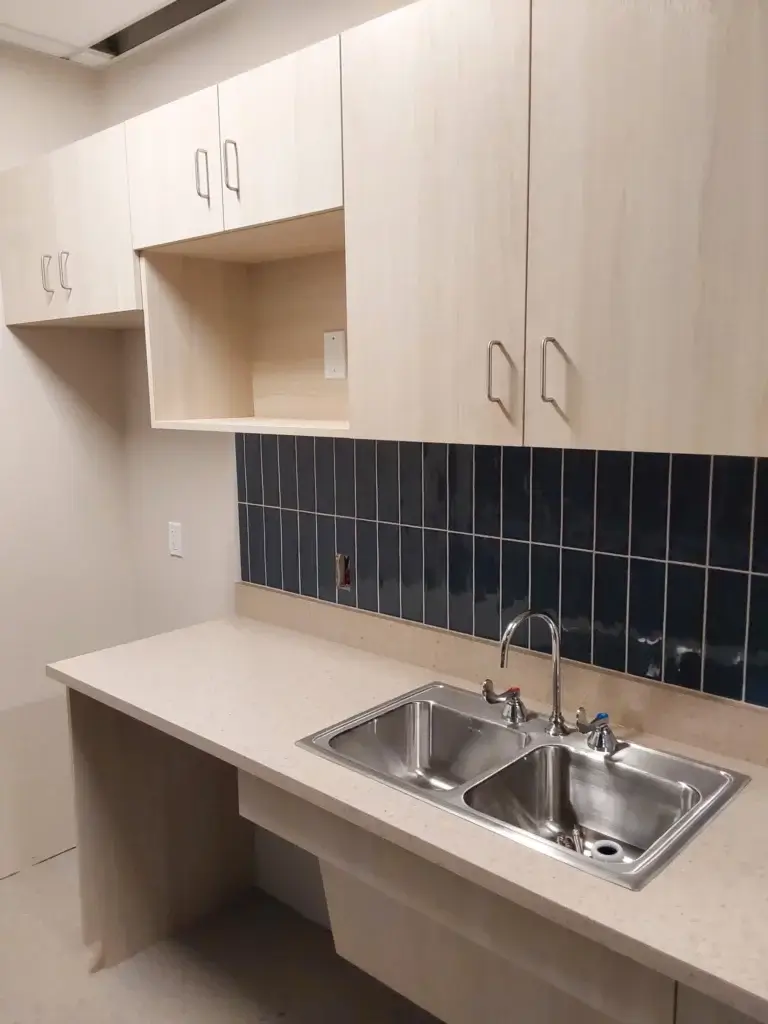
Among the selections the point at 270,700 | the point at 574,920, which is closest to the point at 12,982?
the point at 270,700

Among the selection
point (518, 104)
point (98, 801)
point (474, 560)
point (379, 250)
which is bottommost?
point (98, 801)

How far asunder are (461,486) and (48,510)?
Result: 1.51 metres

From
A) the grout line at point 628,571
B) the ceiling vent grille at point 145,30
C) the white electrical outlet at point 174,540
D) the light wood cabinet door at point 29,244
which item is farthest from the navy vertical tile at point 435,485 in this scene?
the ceiling vent grille at point 145,30

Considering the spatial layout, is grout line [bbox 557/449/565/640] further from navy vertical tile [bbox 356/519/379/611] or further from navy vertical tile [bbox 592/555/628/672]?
navy vertical tile [bbox 356/519/379/611]

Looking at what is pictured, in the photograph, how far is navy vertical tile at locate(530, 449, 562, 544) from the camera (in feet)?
5.52

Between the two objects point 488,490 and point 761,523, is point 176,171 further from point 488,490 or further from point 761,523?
point 761,523

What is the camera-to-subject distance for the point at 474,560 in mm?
1852

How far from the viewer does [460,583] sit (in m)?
1.88

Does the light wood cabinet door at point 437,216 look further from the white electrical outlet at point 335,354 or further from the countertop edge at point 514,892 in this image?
the countertop edge at point 514,892

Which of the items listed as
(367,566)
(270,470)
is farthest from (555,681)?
(270,470)

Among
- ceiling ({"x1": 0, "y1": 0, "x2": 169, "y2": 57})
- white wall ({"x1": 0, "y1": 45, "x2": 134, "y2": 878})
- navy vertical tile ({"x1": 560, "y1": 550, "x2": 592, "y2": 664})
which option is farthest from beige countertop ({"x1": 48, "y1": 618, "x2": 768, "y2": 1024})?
ceiling ({"x1": 0, "y1": 0, "x2": 169, "y2": 57})

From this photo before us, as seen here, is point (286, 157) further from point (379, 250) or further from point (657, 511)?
point (657, 511)

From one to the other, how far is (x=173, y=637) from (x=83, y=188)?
3.89 ft

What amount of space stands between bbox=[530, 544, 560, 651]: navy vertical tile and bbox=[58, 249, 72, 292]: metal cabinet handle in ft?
4.76
